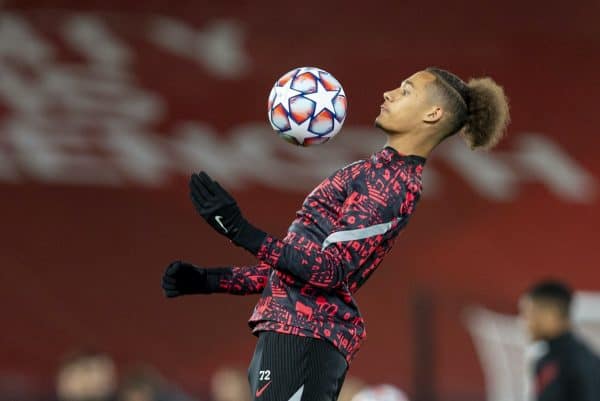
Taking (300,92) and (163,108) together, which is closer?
(300,92)

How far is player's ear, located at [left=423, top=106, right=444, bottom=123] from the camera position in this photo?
157 inches

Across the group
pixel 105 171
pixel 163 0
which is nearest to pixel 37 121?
pixel 105 171

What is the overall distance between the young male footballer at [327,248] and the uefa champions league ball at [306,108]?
0.48 feet

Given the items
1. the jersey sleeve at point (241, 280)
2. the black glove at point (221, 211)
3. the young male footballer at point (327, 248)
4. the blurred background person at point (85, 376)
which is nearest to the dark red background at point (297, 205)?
the blurred background person at point (85, 376)

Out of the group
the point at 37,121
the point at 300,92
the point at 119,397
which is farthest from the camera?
the point at 37,121

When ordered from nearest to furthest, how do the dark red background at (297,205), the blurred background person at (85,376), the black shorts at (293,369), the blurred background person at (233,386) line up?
the black shorts at (293,369) → the blurred background person at (85,376) → the blurred background person at (233,386) → the dark red background at (297,205)

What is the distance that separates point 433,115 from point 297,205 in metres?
7.17

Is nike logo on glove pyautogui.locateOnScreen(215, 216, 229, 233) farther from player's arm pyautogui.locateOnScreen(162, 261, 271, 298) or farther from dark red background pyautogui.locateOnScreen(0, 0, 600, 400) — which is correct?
dark red background pyautogui.locateOnScreen(0, 0, 600, 400)

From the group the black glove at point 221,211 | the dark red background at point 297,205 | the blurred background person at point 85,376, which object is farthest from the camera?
the dark red background at point 297,205

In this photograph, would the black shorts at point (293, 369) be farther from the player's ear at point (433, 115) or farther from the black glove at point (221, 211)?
the player's ear at point (433, 115)

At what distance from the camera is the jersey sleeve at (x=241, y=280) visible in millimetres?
4020

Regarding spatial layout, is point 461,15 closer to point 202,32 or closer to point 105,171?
point 202,32

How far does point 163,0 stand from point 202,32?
460 millimetres

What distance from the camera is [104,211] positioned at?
11.2 meters
